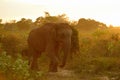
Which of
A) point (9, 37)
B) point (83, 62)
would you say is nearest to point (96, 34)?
point (9, 37)

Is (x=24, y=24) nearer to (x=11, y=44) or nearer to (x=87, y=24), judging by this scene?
(x=87, y=24)

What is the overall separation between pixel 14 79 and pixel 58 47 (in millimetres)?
5450

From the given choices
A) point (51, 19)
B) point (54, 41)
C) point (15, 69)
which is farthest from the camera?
point (51, 19)

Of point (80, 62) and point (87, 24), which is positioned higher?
point (87, 24)

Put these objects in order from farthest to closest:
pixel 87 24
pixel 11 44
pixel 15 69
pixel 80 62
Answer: pixel 87 24 < pixel 11 44 < pixel 80 62 < pixel 15 69

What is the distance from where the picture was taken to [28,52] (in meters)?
17.2

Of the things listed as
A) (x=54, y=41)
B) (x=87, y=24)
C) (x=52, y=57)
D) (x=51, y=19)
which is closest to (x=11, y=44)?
(x=54, y=41)

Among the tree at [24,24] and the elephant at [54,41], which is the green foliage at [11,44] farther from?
the tree at [24,24]

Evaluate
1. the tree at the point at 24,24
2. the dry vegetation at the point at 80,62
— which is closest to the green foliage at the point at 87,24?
the tree at the point at 24,24

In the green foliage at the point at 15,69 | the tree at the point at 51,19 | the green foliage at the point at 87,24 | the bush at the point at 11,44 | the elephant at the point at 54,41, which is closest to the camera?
the green foliage at the point at 15,69

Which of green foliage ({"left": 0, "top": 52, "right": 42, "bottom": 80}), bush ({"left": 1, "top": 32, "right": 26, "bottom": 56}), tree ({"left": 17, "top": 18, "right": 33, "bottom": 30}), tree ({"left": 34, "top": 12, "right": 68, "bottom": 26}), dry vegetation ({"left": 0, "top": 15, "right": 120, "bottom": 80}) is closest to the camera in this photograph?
green foliage ({"left": 0, "top": 52, "right": 42, "bottom": 80})

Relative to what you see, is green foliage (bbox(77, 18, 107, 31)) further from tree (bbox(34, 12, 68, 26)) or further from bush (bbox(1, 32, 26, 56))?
bush (bbox(1, 32, 26, 56))

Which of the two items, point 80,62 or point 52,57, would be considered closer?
point 52,57

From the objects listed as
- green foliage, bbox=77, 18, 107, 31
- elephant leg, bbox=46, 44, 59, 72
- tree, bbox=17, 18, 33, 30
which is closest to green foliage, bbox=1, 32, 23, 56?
elephant leg, bbox=46, 44, 59, 72
